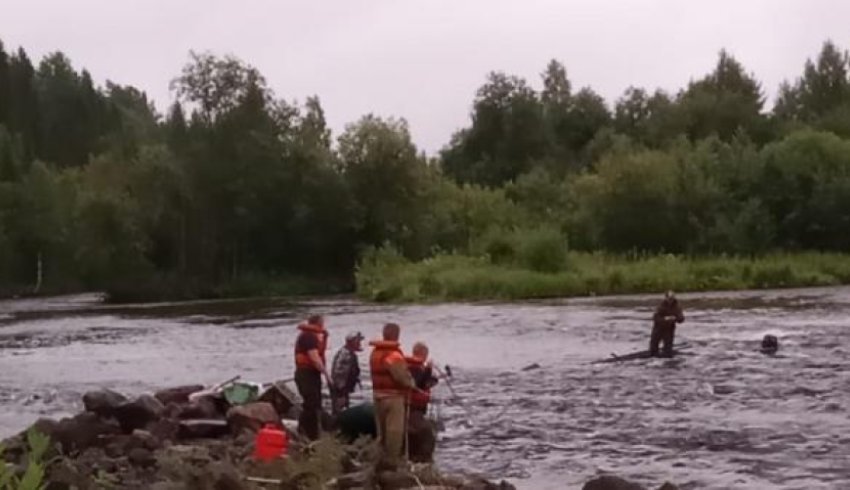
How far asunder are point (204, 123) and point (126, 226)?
9.23 meters

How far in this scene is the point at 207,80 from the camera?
9662 centimetres

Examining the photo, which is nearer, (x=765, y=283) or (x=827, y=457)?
(x=827, y=457)

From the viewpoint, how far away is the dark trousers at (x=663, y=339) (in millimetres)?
37469

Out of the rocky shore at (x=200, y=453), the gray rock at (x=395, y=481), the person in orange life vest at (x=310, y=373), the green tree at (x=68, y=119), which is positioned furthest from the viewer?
the green tree at (x=68, y=119)

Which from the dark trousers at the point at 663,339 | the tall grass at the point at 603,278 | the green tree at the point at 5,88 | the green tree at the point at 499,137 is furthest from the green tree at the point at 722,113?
the dark trousers at the point at 663,339

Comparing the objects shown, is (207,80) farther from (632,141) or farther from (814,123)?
(814,123)

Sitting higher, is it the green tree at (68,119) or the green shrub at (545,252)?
the green tree at (68,119)

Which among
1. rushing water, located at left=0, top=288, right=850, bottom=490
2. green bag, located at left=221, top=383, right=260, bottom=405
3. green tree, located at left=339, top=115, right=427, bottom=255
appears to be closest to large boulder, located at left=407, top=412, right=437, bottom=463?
rushing water, located at left=0, top=288, right=850, bottom=490

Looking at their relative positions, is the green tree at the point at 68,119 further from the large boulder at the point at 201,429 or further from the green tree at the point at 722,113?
the large boulder at the point at 201,429

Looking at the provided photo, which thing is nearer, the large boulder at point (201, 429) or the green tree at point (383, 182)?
the large boulder at point (201, 429)

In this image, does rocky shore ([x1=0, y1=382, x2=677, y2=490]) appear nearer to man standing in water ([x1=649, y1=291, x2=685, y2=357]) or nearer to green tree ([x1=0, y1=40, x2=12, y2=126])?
man standing in water ([x1=649, y1=291, x2=685, y2=357])

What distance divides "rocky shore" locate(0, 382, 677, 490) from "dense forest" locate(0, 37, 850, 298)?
51013 mm

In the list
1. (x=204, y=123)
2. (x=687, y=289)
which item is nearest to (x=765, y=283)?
(x=687, y=289)

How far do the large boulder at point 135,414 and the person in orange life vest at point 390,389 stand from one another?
18.1ft
